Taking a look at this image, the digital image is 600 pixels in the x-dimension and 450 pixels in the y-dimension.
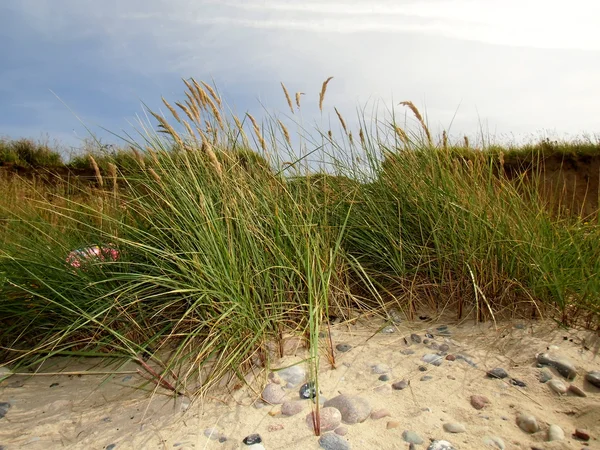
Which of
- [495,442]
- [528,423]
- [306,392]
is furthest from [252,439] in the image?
[528,423]

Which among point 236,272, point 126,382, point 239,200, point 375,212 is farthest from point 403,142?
point 126,382

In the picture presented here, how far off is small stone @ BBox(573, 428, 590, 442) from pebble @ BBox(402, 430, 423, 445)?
0.53 metres

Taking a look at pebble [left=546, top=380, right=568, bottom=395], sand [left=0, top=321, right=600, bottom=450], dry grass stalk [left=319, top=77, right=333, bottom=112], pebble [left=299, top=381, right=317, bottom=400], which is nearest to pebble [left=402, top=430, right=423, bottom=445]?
sand [left=0, top=321, right=600, bottom=450]

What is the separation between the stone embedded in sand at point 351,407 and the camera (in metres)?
1.59

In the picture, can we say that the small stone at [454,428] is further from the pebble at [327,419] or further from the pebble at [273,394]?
the pebble at [273,394]

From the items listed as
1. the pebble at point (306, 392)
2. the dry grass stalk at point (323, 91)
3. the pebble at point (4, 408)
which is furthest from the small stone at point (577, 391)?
the pebble at point (4, 408)

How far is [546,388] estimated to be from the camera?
5.88 ft

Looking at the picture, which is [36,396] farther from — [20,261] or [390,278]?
[390,278]

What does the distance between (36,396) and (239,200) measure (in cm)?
126

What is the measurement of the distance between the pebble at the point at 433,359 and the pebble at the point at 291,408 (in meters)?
0.62

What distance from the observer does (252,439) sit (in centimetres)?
152

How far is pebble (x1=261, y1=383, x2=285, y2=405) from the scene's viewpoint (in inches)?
67.5

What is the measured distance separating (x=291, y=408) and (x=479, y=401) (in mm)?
692

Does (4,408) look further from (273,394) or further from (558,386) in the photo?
(558,386)
